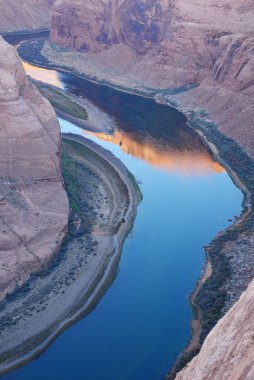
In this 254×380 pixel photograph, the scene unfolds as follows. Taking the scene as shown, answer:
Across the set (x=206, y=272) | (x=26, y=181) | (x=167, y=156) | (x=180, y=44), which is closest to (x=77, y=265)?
(x=26, y=181)

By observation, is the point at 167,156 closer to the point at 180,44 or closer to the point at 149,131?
the point at 149,131

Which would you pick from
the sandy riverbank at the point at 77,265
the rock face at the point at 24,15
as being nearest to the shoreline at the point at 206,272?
the sandy riverbank at the point at 77,265

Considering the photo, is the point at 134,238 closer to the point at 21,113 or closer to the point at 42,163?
the point at 42,163

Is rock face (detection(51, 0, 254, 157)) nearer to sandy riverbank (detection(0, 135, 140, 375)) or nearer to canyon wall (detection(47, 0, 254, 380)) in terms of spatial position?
canyon wall (detection(47, 0, 254, 380))

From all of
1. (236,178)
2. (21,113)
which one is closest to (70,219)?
(21,113)

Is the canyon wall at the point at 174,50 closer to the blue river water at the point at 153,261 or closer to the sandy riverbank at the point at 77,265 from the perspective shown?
the blue river water at the point at 153,261

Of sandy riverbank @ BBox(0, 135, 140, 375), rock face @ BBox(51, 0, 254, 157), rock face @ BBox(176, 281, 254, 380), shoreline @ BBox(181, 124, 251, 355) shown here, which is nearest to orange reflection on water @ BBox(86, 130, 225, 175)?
shoreline @ BBox(181, 124, 251, 355)
